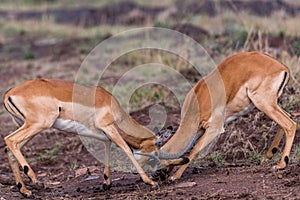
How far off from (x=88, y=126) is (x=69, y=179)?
3.42 ft

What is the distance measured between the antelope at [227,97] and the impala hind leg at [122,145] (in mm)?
334

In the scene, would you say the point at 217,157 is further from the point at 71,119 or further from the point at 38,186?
the point at 38,186

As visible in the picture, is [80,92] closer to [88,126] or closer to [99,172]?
[88,126]

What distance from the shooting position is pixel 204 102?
6840mm

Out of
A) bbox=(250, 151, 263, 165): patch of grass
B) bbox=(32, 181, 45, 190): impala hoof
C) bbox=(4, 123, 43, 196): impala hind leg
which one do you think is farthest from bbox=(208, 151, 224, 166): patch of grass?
bbox=(4, 123, 43, 196): impala hind leg

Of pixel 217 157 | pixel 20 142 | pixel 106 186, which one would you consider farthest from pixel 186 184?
pixel 20 142

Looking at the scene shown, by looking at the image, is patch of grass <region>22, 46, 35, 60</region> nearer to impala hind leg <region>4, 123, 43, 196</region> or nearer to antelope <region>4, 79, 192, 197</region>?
antelope <region>4, 79, 192, 197</region>

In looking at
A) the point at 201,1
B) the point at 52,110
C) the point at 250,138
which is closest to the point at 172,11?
the point at 201,1

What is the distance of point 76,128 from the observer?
672cm

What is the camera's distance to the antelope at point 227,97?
667 centimetres

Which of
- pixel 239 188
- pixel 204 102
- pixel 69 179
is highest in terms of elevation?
pixel 204 102

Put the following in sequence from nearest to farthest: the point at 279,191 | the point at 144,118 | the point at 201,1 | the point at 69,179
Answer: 1. the point at 279,191
2. the point at 69,179
3. the point at 144,118
4. the point at 201,1

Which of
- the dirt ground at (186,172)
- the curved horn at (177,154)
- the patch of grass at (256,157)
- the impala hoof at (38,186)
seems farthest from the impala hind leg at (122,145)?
the patch of grass at (256,157)

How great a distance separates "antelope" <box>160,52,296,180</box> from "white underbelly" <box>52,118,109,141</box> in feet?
2.13
